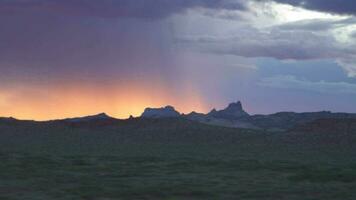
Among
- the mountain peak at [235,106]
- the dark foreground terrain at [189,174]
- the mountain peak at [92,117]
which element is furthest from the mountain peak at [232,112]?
the dark foreground terrain at [189,174]

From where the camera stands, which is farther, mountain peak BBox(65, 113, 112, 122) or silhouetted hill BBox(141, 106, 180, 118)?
silhouetted hill BBox(141, 106, 180, 118)

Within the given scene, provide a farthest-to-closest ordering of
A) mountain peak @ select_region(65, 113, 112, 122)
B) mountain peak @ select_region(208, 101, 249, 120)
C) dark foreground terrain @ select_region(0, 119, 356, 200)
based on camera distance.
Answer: mountain peak @ select_region(208, 101, 249, 120)
mountain peak @ select_region(65, 113, 112, 122)
dark foreground terrain @ select_region(0, 119, 356, 200)

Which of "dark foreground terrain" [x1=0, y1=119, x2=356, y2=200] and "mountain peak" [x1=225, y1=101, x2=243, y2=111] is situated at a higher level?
"mountain peak" [x1=225, y1=101, x2=243, y2=111]

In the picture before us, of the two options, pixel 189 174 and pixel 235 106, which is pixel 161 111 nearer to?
pixel 235 106

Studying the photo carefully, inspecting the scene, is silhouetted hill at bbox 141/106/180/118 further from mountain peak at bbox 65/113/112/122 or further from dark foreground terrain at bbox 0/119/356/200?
dark foreground terrain at bbox 0/119/356/200

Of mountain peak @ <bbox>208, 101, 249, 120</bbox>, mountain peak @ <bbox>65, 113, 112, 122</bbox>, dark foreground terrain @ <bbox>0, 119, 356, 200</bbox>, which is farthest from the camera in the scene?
mountain peak @ <bbox>208, 101, 249, 120</bbox>

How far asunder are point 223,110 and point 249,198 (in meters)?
108

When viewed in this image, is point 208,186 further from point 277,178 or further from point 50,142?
point 50,142

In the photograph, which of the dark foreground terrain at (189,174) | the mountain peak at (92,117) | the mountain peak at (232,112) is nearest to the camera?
the dark foreground terrain at (189,174)

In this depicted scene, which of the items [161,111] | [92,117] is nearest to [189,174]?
[92,117]

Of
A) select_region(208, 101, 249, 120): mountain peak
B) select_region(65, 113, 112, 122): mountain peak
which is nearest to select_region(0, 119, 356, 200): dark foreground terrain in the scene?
select_region(65, 113, 112, 122): mountain peak

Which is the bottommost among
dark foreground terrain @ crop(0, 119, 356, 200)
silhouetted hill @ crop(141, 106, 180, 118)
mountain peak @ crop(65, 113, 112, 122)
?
dark foreground terrain @ crop(0, 119, 356, 200)

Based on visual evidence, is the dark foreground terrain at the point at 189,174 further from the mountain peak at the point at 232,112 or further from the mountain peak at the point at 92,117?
the mountain peak at the point at 232,112

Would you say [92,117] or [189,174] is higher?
[92,117]
